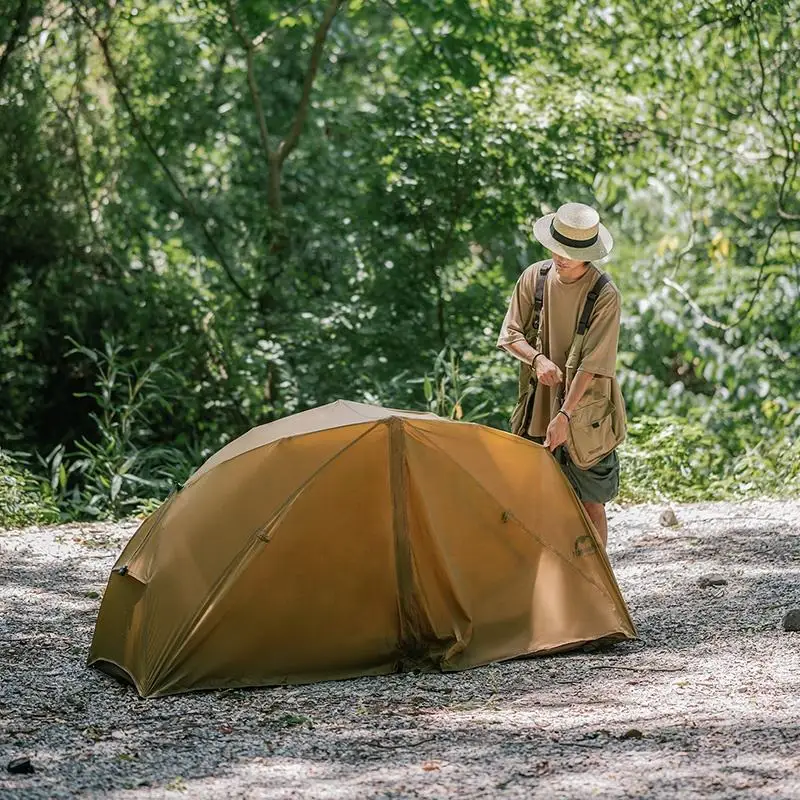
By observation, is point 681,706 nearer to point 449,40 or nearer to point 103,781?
point 103,781

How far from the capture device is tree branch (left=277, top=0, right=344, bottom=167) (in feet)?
39.2

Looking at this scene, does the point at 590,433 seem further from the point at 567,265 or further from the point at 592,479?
the point at 567,265

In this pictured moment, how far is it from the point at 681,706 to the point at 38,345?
9087 mm

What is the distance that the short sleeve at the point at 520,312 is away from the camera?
5.41m

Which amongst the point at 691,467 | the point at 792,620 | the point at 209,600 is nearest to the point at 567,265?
the point at 792,620

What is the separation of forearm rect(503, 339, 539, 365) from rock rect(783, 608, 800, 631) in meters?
1.45

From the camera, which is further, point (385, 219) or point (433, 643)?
point (385, 219)

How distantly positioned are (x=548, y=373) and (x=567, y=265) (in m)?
0.46

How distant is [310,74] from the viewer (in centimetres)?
1223

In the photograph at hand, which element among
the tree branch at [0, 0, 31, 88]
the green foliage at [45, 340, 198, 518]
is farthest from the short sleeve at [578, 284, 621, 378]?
the tree branch at [0, 0, 31, 88]

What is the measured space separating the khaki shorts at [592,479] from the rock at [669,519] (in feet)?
6.69

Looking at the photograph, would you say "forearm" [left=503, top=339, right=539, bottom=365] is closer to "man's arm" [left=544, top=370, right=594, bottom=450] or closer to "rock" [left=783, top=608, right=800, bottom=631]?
"man's arm" [left=544, top=370, right=594, bottom=450]

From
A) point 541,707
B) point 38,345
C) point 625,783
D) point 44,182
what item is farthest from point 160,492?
point 625,783

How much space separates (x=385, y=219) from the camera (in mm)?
11289
